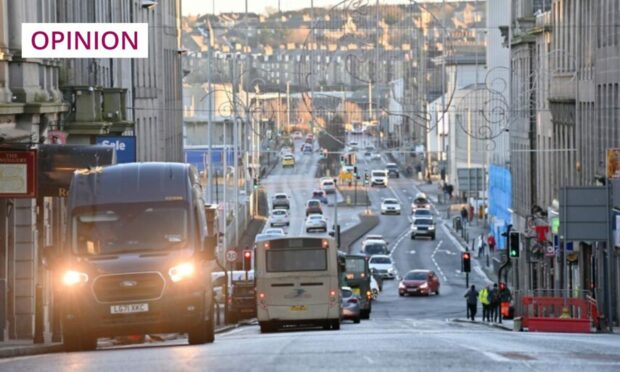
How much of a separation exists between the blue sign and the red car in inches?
1076

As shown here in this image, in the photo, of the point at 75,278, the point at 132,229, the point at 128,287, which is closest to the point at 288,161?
the point at 132,229

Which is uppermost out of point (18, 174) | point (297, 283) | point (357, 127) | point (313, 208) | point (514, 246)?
point (357, 127)

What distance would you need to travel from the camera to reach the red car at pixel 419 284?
238ft

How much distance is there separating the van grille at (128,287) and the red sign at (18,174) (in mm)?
5307

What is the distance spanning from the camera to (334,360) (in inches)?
853

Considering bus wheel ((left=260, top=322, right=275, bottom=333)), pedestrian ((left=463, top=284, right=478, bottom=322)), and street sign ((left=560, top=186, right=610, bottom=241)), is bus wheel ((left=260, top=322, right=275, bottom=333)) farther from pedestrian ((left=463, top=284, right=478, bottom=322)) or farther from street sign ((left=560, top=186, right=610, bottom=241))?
pedestrian ((left=463, top=284, right=478, bottom=322))

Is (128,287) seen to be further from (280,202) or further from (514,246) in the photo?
(280,202)

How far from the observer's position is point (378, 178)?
5271 inches

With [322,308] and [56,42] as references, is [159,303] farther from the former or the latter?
[322,308]

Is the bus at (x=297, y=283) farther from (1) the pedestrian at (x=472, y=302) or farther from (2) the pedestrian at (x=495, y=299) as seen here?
(2) the pedestrian at (x=495, y=299)

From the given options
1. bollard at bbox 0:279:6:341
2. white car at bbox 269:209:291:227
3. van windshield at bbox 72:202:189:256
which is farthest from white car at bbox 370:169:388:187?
van windshield at bbox 72:202:189:256

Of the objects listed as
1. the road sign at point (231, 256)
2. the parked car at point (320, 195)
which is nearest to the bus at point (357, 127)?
the parked car at point (320, 195)

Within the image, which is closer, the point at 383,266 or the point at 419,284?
the point at 419,284

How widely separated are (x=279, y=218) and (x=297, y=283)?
62.7 meters
